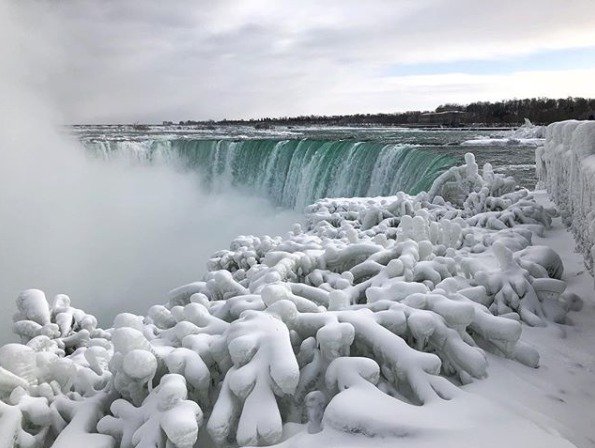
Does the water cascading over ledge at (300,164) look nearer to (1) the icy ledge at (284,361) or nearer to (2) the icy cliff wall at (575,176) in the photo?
(2) the icy cliff wall at (575,176)

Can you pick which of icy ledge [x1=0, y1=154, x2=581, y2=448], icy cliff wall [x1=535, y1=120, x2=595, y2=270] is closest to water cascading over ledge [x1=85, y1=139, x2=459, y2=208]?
icy cliff wall [x1=535, y1=120, x2=595, y2=270]

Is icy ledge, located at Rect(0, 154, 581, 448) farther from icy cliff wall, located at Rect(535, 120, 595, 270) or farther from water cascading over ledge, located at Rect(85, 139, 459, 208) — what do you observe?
water cascading over ledge, located at Rect(85, 139, 459, 208)

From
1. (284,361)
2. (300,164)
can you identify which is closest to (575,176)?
(284,361)

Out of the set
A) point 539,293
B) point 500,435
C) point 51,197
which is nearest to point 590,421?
point 500,435

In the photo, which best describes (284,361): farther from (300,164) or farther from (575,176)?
(300,164)

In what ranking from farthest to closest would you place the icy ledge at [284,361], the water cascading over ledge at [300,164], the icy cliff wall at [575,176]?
the water cascading over ledge at [300,164], the icy cliff wall at [575,176], the icy ledge at [284,361]

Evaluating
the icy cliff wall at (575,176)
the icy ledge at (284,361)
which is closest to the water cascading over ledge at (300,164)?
the icy cliff wall at (575,176)
